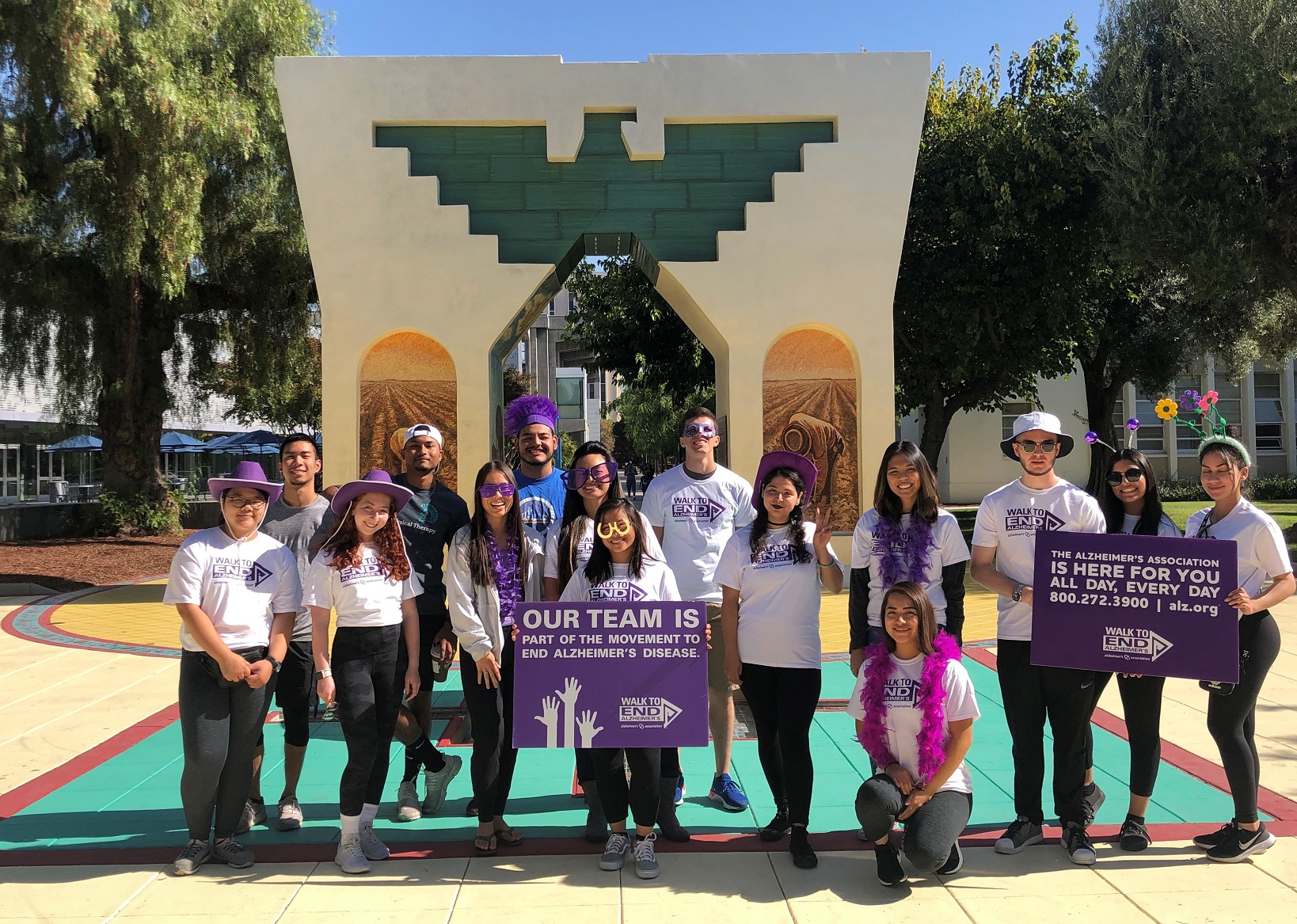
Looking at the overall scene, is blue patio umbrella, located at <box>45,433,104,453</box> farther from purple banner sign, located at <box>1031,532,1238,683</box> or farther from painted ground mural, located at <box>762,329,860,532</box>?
purple banner sign, located at <box>1031,532,1238,683</box>

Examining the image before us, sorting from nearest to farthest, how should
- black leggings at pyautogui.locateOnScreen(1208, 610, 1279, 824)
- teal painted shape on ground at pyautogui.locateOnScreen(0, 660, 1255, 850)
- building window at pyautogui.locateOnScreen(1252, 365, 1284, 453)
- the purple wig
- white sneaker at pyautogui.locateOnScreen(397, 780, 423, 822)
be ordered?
1. black leggings at pyautogui.locateOnScreen(1208, 610, 1279, 824)
2. teal painted shape on ground at pyautogui.locateOnScreen(0, 660, 1255, 850)
3. white sneaker at pyautogui.locateOnScreen(397, 780, 423, 822)
4. the purple wig
5. building window at pyautogui.locateOnScreen(1252, 365, 1284, 453)

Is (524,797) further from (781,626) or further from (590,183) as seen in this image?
(590,183)

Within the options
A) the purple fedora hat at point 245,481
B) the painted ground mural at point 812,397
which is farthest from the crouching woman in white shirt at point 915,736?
the painted ground mural at point 812,397

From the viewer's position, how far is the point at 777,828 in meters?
4.34

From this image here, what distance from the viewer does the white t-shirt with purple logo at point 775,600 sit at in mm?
4195

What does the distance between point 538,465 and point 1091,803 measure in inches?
120

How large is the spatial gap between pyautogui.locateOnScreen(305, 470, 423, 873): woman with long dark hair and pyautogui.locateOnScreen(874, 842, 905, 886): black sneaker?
6.78 feet

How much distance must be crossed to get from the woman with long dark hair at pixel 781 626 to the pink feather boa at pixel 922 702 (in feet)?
0.88

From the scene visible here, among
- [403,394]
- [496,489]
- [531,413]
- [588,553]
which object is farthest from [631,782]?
[403,394]

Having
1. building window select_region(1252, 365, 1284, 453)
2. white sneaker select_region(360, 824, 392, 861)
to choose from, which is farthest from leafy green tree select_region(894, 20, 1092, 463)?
building window select_region(1252, 365, 1284, 453)

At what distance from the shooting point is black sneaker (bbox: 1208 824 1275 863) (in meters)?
4.04

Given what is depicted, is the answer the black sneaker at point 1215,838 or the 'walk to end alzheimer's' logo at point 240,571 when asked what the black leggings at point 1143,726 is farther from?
the 'walk to end alzheimer's' logo at point 240,571

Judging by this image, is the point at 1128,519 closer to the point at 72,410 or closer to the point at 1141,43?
the point at 1141,43

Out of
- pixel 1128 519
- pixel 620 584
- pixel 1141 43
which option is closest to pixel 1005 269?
pixel 1141 43
